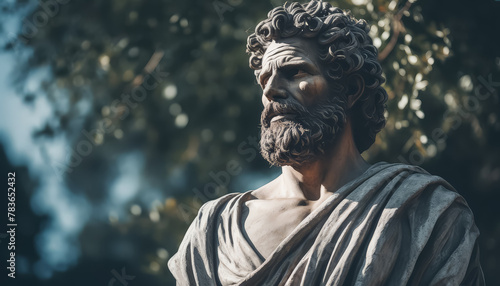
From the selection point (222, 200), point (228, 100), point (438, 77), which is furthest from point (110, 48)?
point (222, 200)

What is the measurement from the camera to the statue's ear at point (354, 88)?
6.53 m

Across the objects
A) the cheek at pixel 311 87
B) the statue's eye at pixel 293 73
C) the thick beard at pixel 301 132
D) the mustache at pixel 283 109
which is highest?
the statue's eye at pixel 293 73

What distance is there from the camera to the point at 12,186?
39.9ft

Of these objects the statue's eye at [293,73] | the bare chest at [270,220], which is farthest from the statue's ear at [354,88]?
the bare chest at [270,220]

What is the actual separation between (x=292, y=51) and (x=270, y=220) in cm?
81

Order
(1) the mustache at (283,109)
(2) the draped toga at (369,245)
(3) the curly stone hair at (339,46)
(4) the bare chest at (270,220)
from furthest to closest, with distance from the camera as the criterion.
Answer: (3) the curly stone hair at (339,46)
(1) the mustache at (283,109)
(4) the bare chest at (270,220)
(2) the draped toga at (369,245)

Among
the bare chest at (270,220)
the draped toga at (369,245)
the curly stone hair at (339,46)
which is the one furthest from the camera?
the curly stone hair at (339,46)

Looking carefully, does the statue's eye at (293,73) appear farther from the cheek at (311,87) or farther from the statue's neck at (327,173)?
the statue's neck at (327,173)

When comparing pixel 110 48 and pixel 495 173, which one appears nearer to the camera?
pixel 495 173

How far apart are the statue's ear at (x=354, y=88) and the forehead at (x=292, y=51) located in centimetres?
22

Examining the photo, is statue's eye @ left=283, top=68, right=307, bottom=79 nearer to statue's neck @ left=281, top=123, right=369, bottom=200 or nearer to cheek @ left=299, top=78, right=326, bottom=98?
cheek @ left=299, top=78, right=326, bottom=98

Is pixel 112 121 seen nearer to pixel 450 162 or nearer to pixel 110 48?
pixel 110 48

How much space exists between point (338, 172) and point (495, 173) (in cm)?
465

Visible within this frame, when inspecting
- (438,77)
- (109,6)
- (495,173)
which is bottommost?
(495,173)
